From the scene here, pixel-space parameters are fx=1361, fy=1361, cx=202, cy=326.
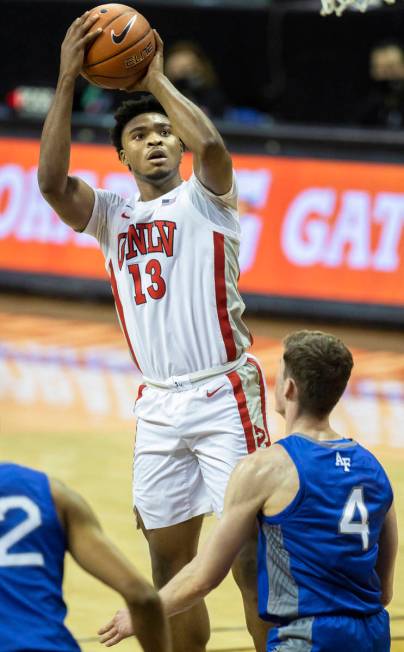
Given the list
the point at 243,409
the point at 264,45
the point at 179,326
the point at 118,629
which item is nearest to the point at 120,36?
the point at 179,326

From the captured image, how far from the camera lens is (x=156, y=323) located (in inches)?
213

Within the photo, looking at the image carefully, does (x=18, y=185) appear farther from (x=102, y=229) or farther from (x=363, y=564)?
(x=363, y=564)

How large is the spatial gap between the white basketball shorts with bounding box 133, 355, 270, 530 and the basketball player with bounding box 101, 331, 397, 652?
1.04 meters

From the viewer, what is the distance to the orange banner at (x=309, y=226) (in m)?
13.0

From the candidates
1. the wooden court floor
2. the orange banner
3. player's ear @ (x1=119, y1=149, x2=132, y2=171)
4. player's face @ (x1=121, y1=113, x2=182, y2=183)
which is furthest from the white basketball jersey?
the orange banner

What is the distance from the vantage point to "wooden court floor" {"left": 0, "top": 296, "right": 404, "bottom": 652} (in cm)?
657

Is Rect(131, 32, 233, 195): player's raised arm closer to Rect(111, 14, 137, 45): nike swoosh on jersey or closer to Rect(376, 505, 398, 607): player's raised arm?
Rect(111, 14, 137, 45): nike swoosh on jersey

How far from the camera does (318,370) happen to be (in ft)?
13.9

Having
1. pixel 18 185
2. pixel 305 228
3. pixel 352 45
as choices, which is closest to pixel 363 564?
pixel 305 228

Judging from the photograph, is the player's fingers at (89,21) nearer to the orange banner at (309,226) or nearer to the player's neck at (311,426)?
the player's neck at (311,426)

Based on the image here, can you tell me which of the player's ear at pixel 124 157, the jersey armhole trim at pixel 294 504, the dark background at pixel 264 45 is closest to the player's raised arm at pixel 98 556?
the jersey armhole trim at pixel 294 504

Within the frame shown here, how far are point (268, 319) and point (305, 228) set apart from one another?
3.38 ft

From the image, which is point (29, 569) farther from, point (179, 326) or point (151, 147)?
point (151, 147)

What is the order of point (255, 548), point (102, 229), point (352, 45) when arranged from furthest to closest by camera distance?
point (352, 45) < point (102, 229) < point (255, 548)
